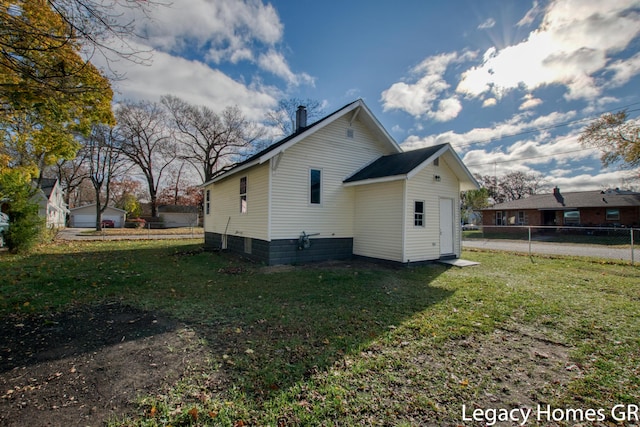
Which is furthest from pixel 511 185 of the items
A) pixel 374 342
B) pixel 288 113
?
pixel 374 342

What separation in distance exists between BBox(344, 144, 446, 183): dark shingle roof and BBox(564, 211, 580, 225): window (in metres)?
25.5

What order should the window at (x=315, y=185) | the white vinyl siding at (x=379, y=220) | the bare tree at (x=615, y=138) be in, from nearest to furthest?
the white vinyl siding at (x=379, y=220) → the window at (x=315, y=185) → the bare tree at (x=615, y=138)

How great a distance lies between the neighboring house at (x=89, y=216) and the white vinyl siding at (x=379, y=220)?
47.2 metres

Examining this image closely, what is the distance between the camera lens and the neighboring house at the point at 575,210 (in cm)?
2347

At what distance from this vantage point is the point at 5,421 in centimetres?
222

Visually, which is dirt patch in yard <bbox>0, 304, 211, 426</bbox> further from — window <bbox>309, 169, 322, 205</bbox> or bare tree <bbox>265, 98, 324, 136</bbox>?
bare tree <bbox>265, 98, 324, 136</bbox>

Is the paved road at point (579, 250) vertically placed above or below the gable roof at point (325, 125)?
below

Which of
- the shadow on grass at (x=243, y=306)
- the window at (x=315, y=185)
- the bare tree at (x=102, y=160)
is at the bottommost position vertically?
the shadow on grass at (x=243, y=306)

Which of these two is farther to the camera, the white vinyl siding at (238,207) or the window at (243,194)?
the window at (243,194)

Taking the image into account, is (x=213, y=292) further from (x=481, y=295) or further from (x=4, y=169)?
(x=4, y=169)

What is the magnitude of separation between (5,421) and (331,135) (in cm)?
1001

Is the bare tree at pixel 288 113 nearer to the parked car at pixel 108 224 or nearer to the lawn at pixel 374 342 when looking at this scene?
the lawn at pixel 374 342

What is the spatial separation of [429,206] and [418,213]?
67cm

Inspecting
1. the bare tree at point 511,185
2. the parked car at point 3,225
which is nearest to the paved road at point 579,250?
the parked car at point 3,225
